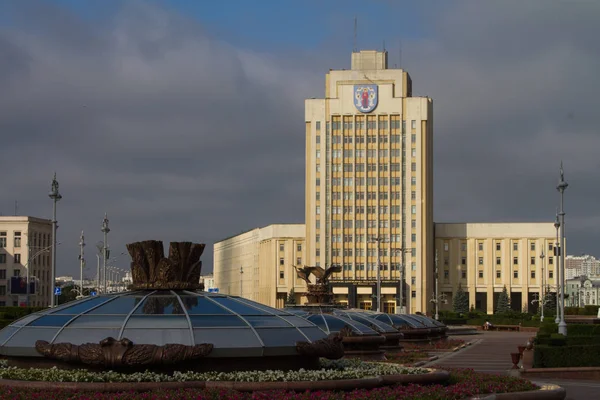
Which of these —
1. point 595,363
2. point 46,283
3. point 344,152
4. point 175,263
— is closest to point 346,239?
point 344,152

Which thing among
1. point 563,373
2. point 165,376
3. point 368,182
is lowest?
point 563,373

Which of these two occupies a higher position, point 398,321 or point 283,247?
point 283,247

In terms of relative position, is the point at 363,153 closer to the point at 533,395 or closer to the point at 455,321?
the point at 455,321

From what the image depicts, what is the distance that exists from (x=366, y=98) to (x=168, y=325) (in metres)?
97.0

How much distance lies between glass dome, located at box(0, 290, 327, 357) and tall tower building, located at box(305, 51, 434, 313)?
9394 cm

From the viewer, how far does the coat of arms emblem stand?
110875mm

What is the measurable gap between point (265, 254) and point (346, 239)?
15.9 metres

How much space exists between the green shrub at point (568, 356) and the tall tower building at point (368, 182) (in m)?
81.2

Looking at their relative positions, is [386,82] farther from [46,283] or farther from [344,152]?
[46,283]

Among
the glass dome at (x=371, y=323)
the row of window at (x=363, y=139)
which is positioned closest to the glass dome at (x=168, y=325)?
the glass dome at (x=371, y=323)

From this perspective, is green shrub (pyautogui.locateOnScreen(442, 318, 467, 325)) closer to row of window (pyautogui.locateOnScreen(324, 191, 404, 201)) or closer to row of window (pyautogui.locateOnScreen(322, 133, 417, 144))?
row of window (pyautogui.locateOnScreen(324, 191, 404, 201))

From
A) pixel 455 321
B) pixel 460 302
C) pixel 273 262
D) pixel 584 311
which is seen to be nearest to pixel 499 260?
pixel 460 302

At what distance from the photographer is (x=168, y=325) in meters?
15.4

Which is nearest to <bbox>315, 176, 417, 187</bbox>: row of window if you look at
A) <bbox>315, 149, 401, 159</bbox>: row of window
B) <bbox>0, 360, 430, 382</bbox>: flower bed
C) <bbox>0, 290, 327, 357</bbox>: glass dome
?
<bbox>315, 149, 401, 159</bbox>: row of window
